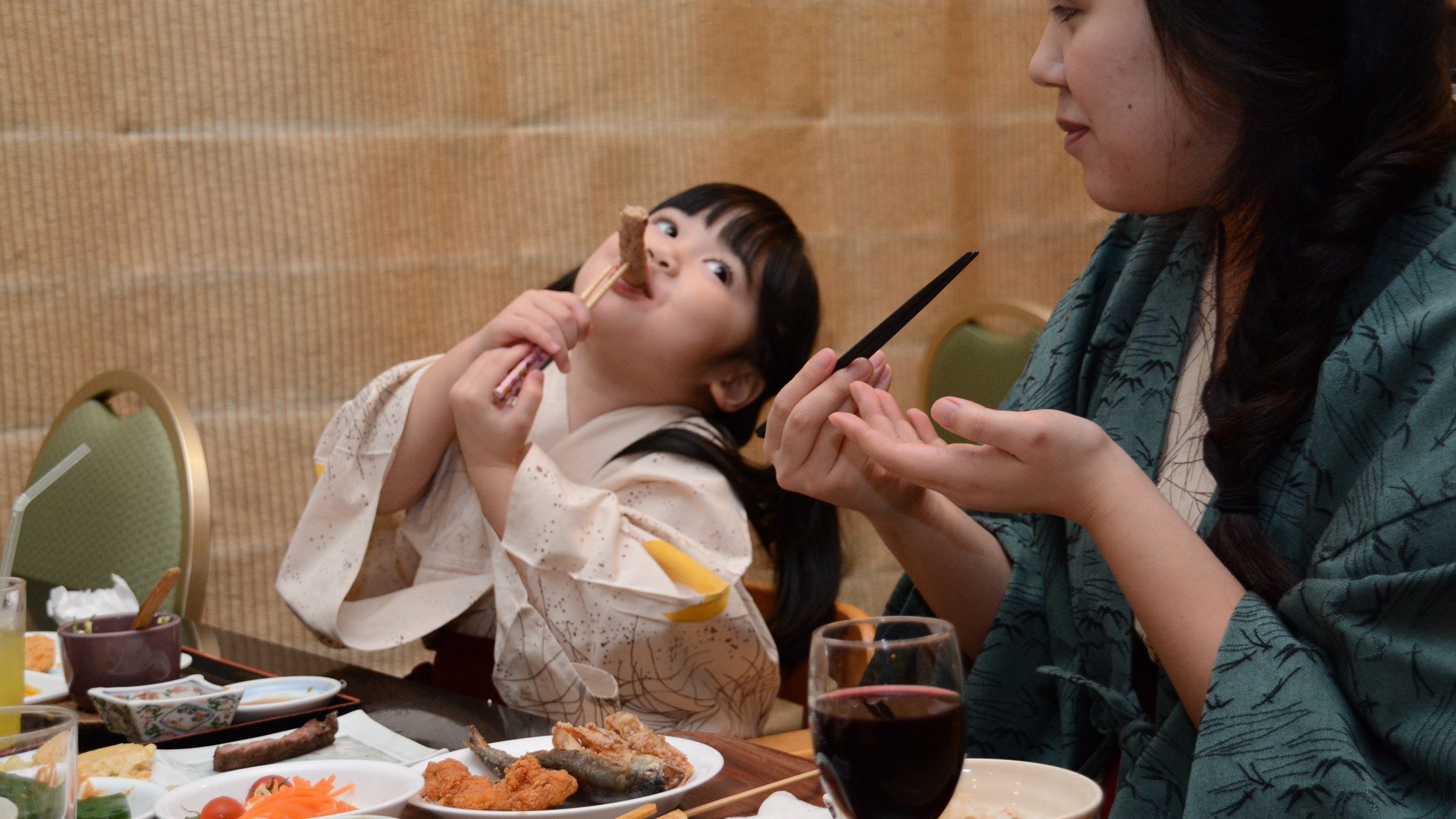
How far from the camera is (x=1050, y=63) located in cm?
112

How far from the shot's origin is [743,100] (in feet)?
9.78

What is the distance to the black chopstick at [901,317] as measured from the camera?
107 centimetres

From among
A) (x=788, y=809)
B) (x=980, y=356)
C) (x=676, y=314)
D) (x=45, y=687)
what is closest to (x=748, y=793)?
(x=788, y=809)

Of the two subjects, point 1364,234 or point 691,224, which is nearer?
point 1364,234

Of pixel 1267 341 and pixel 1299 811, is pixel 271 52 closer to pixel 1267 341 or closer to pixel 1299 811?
pixel 1267 341

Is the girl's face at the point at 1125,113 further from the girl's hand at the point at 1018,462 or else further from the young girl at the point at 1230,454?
the girl's hand at the point at 1018,462

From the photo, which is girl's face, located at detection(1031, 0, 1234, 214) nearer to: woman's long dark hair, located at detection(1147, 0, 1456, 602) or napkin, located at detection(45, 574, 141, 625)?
woman's long dark hair, located at detection(1147, 0, 1456, 602)

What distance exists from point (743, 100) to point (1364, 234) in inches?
80.6

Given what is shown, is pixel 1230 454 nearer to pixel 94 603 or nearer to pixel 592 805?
pixel 592 805

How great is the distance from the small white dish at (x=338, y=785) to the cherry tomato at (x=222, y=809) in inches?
0.5

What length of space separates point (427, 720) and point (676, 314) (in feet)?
2.59

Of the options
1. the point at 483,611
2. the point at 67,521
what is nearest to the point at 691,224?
the point at 483,611

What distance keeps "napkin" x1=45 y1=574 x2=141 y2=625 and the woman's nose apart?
1.04 meters

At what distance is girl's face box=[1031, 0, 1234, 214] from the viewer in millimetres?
1077
